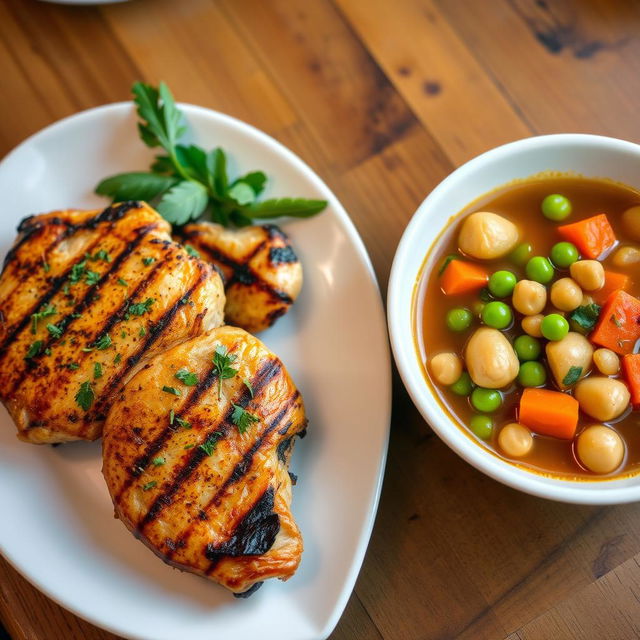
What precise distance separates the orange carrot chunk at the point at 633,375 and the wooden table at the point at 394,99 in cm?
56

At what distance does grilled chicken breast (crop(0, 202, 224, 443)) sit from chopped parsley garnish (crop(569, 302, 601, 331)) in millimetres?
1268

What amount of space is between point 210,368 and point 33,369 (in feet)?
2.16

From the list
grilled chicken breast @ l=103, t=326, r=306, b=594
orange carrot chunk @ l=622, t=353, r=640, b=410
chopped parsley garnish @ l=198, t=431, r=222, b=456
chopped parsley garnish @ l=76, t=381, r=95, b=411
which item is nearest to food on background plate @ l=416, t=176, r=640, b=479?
orange carrot chunk @ l=622, t=353, r=640, b=410

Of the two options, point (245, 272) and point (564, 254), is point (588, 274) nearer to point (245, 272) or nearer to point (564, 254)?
point (564, 254)

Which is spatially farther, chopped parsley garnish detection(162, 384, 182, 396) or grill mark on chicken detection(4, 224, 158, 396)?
grill mark on chicken detection(4, 224, 158, 396)

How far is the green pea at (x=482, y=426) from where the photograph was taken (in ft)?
7.50

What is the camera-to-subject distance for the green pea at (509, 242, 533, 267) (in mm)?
2420

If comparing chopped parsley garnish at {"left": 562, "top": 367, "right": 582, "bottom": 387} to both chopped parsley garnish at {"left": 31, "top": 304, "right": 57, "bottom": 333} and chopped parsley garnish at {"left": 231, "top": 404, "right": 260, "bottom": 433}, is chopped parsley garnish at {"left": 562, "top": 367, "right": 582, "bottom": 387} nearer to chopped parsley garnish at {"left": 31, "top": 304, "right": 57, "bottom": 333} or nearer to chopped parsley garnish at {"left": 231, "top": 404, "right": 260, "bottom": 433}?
chopped parsley garnish at {"left": 231, "top": 404, "right": 260, "bottom": 433}

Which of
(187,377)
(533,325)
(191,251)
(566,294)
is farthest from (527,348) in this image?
(191,251)

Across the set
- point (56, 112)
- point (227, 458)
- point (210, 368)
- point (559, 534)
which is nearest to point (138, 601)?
point (227, 458)

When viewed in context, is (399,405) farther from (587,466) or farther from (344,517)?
(587,466)

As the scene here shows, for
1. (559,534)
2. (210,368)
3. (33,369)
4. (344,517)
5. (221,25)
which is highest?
(221,25)

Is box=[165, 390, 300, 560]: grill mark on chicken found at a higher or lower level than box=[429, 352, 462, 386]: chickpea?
higher

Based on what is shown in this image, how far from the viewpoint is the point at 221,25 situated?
3062 millimetres
